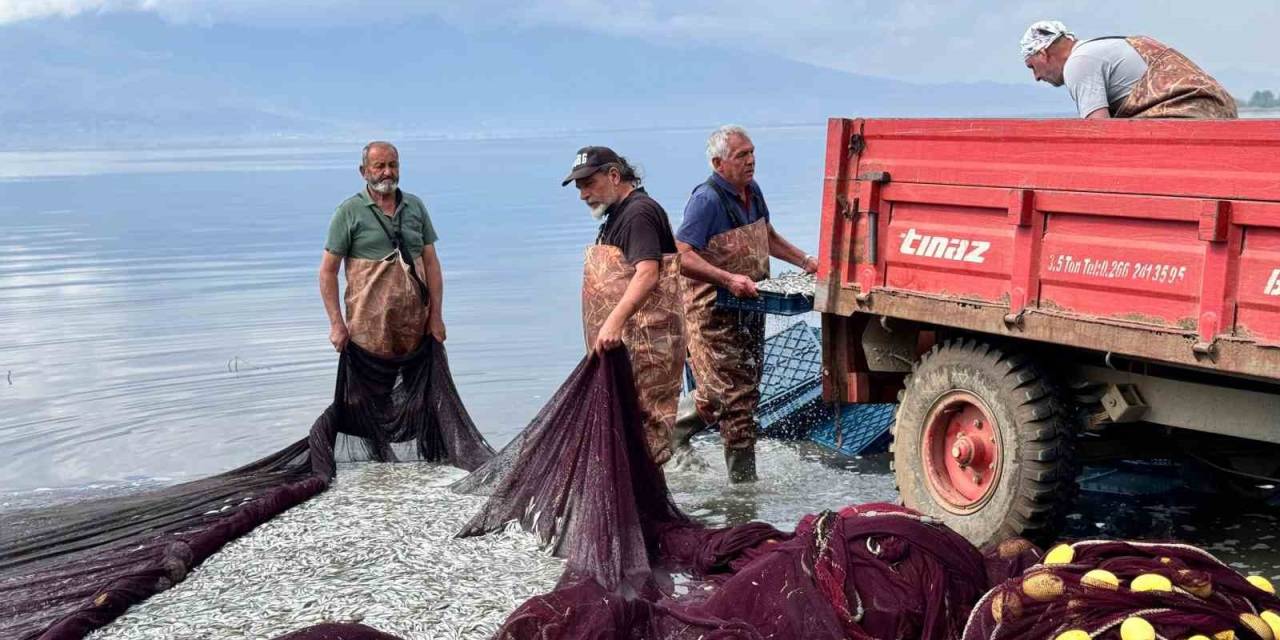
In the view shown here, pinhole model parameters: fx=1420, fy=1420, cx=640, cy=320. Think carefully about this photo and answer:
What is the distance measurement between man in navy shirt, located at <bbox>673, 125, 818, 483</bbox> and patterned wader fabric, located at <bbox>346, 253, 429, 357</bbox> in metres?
1.73

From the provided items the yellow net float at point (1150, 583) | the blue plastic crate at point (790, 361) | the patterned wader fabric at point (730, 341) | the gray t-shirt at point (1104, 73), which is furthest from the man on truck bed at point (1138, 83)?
the blue plastic crate at point (790, 361)

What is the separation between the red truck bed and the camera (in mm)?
5176

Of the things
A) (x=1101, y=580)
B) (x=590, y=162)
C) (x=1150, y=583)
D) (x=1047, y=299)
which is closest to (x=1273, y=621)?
(x=1150, y=583)

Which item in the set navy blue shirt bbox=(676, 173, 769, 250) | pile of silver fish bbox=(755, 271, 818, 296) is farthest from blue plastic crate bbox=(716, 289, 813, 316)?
navy blue shirt bbox=(676, 173, 769, 250)

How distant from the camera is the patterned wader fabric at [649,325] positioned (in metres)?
6.98

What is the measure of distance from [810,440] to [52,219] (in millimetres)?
30175

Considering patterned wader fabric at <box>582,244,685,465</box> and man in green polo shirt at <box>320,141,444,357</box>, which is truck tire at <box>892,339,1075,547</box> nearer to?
patterned wader fabric at <box>582,244,685,465</box>

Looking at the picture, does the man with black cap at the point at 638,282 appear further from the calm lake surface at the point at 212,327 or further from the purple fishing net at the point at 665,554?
the calm lake surface at the point at 212,327

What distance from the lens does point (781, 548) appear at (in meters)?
5.16

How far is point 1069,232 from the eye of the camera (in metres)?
5.88

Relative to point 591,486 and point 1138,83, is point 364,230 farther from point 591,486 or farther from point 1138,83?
point 1138,83

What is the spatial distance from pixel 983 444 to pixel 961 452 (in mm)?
106

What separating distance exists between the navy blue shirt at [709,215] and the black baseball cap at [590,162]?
1.19 m

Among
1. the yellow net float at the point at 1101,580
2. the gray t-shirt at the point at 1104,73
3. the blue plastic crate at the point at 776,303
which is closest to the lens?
the yellow net float at the point at 1101,580
